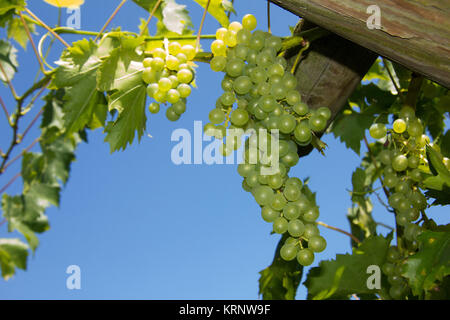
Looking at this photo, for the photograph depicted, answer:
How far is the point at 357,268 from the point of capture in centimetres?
105

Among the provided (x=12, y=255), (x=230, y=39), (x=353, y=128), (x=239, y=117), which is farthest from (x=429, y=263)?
(x=12, y=255)

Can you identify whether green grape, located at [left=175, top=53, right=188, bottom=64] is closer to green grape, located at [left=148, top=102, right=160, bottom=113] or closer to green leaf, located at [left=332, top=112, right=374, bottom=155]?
green grape, located at [left=148, top=102, right=160, bottom=113]

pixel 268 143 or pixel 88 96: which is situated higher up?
pixel 88 96

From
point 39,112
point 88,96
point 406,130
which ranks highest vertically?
point 39,112

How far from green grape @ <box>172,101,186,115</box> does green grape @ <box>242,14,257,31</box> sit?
189 mm

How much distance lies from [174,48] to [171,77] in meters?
0.07

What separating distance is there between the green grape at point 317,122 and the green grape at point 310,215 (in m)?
0.14

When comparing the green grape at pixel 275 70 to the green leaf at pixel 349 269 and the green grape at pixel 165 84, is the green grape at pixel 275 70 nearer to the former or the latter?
the green grape at pixel 165 84

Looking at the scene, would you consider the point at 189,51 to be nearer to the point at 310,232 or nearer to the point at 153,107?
the point at 153,107

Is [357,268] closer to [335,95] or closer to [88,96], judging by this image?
[335,95]

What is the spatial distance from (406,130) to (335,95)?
0.59ft

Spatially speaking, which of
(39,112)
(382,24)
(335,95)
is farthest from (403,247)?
(39,112)

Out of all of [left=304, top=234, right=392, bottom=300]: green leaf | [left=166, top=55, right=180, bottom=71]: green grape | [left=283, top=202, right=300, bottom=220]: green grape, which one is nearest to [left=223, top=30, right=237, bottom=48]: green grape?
[left=166, top=55, right=180, bottom=71]: green grape

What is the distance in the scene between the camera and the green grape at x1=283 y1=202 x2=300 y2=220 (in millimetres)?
678
